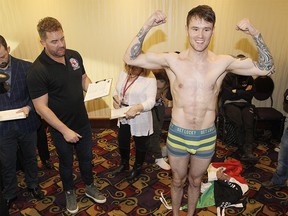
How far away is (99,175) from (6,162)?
1227mm

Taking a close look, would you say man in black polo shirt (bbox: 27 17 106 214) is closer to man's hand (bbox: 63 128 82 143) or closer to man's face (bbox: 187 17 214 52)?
man's hand (bbox: 63 128 82 143)

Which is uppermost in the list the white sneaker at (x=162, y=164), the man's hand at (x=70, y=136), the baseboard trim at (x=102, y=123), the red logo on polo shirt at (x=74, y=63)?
the red logo on polo shirt at (x=74, y=63)

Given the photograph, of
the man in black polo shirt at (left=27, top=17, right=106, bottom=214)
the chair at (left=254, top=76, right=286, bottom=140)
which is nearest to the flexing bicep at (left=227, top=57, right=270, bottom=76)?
the man in black polo shirt at (left=27, top=17, right=106, bottom=214)

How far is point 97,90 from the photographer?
2557 millimetres

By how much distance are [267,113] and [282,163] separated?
1468 mm

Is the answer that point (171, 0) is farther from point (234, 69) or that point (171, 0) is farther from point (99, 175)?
point (99, 175)

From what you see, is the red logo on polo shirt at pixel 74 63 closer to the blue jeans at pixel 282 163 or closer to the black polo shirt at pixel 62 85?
the black polo shirt at pixel 62 85

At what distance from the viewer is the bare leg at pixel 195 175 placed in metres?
2.34

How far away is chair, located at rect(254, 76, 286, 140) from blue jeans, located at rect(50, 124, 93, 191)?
2.86 m

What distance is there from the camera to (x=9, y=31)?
172 inches

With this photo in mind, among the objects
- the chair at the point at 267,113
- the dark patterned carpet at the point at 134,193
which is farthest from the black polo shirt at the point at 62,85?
the chair at the point at 267,113

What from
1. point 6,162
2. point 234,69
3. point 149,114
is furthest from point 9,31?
point 234,69

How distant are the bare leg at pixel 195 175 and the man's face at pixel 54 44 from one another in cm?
150

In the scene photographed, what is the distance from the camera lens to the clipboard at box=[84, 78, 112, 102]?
2.49 metres
